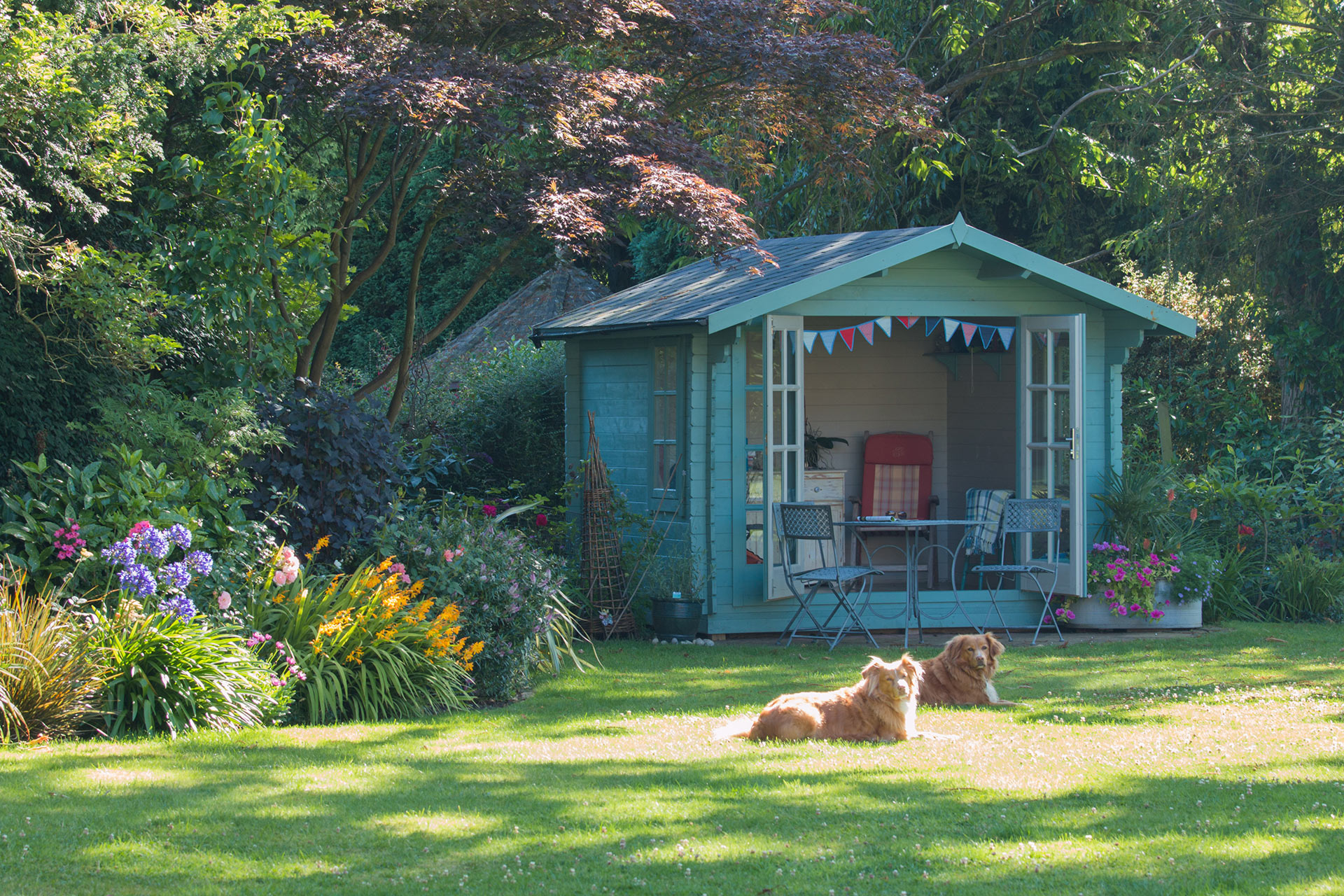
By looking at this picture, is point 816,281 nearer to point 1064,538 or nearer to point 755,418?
point 755,418

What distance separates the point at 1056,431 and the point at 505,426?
543 centimetres

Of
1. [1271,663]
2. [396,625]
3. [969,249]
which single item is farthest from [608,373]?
[1271,663]

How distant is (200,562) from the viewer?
644 centimetres

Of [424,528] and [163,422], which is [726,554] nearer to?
[424,528]

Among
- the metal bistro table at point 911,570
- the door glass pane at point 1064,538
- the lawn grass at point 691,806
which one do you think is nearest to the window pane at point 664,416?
the metal bistro table at point 911,570

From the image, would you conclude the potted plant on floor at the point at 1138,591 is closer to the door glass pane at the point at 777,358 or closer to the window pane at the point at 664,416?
the door glass pane at the point at 777,358

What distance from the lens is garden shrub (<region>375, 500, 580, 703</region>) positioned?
743cm

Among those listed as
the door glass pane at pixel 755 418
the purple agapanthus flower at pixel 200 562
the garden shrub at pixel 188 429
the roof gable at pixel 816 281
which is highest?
the roof gable at pixel 816 281

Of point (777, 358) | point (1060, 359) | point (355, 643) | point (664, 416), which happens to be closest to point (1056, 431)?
point (1060, 359)

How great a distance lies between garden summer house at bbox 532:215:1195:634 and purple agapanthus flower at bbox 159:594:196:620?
4.27m

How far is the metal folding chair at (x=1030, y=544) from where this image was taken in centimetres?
968

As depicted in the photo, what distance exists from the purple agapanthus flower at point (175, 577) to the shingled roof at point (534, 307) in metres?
12.1

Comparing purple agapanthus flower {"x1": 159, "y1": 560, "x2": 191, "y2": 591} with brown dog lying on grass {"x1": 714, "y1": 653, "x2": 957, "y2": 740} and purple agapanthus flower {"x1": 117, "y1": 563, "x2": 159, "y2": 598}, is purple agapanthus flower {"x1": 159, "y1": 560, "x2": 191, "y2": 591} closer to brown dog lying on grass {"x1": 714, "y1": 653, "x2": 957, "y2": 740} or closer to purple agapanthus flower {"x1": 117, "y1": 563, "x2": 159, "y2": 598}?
purple agapanthus flower {"x1": 117, "y1": 563, "x2": 159, "y2": 598}

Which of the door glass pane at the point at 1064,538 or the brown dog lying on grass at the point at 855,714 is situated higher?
the door glass pane at the point at 1064,538
